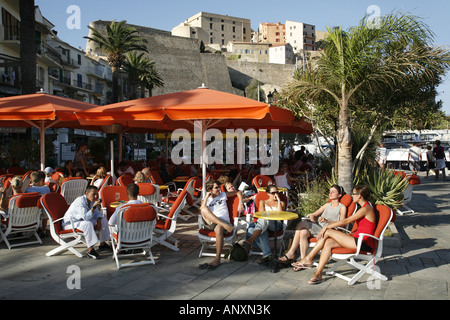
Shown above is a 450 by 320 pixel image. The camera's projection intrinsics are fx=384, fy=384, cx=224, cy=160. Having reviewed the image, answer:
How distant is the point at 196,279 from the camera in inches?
175

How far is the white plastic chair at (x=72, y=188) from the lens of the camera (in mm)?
7086

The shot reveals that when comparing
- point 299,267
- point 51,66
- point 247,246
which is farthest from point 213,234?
point 51,66

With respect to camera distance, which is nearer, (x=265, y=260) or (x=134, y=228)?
(x=134, y=228)

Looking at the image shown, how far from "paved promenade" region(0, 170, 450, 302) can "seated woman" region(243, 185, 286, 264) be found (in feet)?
0.73

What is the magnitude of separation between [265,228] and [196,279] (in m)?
1.24

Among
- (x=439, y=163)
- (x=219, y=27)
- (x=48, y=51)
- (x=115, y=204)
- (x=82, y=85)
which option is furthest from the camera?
(x=219, y=27)

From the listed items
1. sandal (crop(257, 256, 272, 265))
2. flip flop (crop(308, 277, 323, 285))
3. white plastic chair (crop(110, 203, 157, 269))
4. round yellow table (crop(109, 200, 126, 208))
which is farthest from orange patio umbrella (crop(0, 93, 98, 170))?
flip flop (crop(308, 277, 323, 285))

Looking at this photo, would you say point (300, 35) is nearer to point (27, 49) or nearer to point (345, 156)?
point (27, 49)

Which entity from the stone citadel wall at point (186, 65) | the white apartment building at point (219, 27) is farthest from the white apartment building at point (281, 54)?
the stone citadel wall at point (186, 65)

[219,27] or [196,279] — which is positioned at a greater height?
[219,27]
